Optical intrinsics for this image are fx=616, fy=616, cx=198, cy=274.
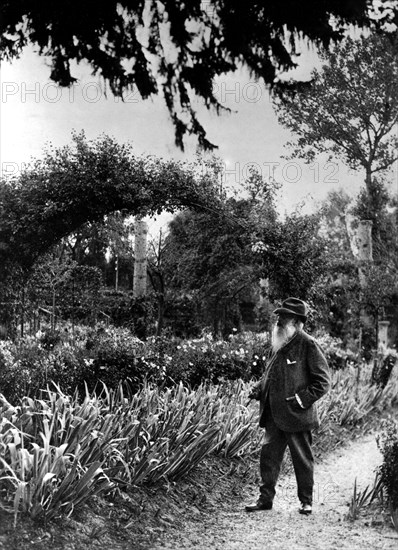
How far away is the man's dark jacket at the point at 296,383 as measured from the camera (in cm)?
395

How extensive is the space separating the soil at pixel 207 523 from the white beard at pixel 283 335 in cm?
109

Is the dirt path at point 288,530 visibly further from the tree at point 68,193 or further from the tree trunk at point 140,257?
the tree trunk at point 140,257

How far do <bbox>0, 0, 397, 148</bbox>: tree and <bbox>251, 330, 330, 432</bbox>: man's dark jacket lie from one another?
1539 mm

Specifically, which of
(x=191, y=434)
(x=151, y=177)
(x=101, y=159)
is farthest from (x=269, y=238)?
(x=191, y=434)

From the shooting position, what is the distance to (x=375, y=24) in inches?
147

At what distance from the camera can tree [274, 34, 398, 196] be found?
649 centimetres

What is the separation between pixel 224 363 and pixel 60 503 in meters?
4.72

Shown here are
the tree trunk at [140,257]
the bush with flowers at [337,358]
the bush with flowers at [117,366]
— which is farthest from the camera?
the tree trunk at [140,257]

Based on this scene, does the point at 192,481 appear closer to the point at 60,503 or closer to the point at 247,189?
the point at 60,503

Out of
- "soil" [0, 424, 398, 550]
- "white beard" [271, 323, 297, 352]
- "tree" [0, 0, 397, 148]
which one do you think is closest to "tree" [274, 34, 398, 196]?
"tree" [0, 0, 397, 148]

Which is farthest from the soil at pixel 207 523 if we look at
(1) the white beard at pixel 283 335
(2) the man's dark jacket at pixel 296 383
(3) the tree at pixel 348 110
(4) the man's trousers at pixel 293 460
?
(3) the tree at pixel 348 110

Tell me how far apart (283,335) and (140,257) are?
9.54 metres

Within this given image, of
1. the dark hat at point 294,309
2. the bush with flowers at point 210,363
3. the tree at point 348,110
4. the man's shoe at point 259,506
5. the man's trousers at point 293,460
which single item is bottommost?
the man's shoe at point 259,506

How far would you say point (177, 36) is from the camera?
3758mm
